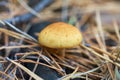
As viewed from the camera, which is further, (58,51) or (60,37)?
(58,51)

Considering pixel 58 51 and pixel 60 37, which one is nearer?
pixel 60 37

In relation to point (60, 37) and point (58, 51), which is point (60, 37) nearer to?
point (60, 37)

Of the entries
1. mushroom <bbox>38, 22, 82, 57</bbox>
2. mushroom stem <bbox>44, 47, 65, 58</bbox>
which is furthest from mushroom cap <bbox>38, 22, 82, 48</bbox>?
mushroom stem <bbox>44, 47, 65, 58</bbox>

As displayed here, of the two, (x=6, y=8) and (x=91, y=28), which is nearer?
(x=6, y=8)

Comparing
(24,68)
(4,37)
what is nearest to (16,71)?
(24,68)

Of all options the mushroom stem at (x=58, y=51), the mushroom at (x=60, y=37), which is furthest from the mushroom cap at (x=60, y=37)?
the mushroom stem at (x=58, y=51)

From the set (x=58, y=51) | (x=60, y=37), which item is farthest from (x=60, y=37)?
(x=58, y=51)

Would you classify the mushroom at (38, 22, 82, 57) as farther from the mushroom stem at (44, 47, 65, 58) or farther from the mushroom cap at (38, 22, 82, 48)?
the mushroom stem at (44, 47, 65, 58)

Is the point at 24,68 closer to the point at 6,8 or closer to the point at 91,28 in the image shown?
the point at 6,8

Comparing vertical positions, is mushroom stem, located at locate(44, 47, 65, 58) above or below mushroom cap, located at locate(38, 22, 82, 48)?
below
